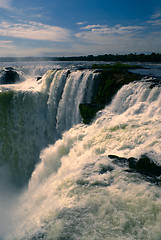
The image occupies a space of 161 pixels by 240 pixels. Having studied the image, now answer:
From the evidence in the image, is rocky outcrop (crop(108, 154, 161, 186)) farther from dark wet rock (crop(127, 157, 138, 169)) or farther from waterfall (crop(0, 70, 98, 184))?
waterfall (crop(0, 70, 98, 184))

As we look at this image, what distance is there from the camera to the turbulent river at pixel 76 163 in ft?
13.8

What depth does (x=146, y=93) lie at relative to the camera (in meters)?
8.84

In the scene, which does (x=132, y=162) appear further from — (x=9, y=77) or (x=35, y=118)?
(x=9, y=77)

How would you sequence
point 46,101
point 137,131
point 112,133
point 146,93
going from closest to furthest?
1. point 137,131
2. point 112,133
3. point 146,93
4. point 46,101

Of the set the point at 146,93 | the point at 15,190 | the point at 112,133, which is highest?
the point at 146,93

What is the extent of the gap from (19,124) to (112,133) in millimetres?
8658

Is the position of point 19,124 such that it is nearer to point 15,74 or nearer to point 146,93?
point 146,93

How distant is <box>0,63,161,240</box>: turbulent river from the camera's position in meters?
4.20

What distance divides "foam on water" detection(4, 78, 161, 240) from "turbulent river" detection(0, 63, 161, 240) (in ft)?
0.07

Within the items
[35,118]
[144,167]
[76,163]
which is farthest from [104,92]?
[144,167]

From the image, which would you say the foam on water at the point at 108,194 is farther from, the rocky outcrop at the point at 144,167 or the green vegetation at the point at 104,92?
the green vegetation at the point at 104,92

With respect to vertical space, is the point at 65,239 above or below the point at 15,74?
below

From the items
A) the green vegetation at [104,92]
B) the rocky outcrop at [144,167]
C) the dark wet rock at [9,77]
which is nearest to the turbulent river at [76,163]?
the rocky outcrop at [144,167]

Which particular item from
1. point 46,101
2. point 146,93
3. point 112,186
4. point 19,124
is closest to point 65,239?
point 112,186
